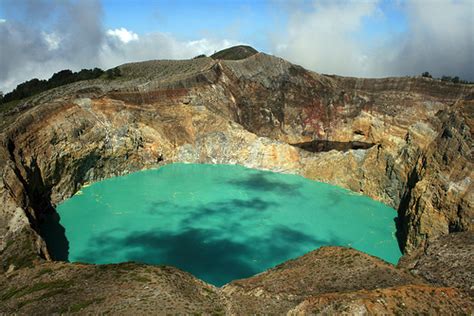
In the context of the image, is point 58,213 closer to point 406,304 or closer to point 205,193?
point 205,193

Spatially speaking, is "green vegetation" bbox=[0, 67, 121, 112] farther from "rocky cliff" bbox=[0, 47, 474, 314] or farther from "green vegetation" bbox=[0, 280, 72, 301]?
"green vegetation" bbox=[0, 280, 72, 301]

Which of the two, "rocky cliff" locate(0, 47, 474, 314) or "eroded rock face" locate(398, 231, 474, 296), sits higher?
"rocky cliff" locate(0, 47, 474, 314)

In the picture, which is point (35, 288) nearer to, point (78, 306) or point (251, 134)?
point (78, 306)

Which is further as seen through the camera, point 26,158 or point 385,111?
point 385,111

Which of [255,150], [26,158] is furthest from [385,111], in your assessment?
[26,158]

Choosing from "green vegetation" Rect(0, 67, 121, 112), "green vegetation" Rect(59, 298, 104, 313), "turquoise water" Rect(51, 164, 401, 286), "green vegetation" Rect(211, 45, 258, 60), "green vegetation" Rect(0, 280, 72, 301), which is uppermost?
"green vegetation" Rect(211, 45, 258, 60)

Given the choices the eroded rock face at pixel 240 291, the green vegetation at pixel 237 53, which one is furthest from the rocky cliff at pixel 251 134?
the green vegetation at pixel 237 53

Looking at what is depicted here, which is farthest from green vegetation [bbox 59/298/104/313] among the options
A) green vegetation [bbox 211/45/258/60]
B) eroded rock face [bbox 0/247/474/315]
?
green vegetation [bbox 211/45/258/60]
